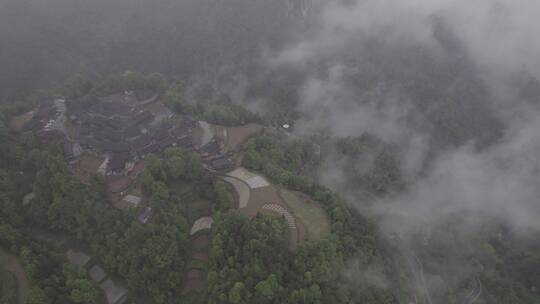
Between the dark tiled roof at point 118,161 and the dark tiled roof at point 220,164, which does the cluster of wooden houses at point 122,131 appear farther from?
the dark tiled roof at point 220,164

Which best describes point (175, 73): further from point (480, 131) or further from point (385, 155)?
point (480, 131)

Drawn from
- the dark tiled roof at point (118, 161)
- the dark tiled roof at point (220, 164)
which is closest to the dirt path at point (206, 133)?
the dark tiled roof at point (220, 164)

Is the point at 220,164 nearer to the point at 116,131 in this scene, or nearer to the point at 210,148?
the point at 210,148

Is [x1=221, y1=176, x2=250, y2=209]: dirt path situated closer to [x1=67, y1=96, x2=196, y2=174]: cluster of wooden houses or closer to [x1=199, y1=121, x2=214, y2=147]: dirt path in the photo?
[x1=199, y1=121, x2=214, y2=147]: dirt path

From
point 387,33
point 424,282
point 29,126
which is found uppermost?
point 387,33

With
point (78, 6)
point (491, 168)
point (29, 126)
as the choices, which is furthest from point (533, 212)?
point (78, 6)

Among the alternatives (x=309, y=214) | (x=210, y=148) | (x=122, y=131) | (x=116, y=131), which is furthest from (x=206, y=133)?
(x=309, y=214)
